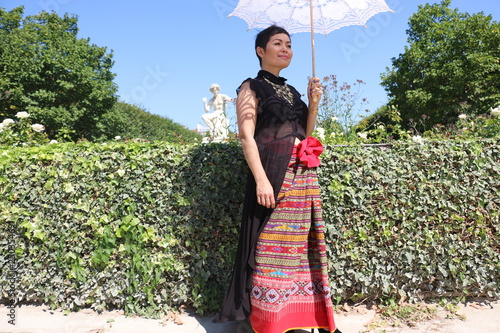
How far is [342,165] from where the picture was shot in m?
2.84

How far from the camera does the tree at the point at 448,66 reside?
710 inches

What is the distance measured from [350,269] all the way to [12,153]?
3045 millimetres

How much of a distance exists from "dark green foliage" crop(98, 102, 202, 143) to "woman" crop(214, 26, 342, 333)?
533 inches

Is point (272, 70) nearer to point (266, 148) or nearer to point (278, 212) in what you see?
point (266, 148)

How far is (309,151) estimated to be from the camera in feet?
7.03

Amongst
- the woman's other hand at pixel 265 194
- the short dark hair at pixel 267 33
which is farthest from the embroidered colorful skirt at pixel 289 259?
the short dark hair at pixel 267 33

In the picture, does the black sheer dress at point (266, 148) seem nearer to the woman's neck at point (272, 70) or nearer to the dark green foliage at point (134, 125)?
the woman's neck at point (272, 70)

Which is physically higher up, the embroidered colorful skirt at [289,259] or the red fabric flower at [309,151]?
the red fabric flower at [309,151]

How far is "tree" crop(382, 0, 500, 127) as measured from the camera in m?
18.0

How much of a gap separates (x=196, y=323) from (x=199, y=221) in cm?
81

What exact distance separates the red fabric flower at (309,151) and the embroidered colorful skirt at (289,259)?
5 centimetres

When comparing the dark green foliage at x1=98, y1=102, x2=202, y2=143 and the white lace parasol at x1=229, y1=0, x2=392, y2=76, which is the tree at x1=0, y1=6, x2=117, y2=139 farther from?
the white lace parasol at x1=229, y1=0, x2=392, y2=76

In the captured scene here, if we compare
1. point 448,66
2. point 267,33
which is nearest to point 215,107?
point 267,33

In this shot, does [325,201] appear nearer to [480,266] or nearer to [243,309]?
[243,309]
